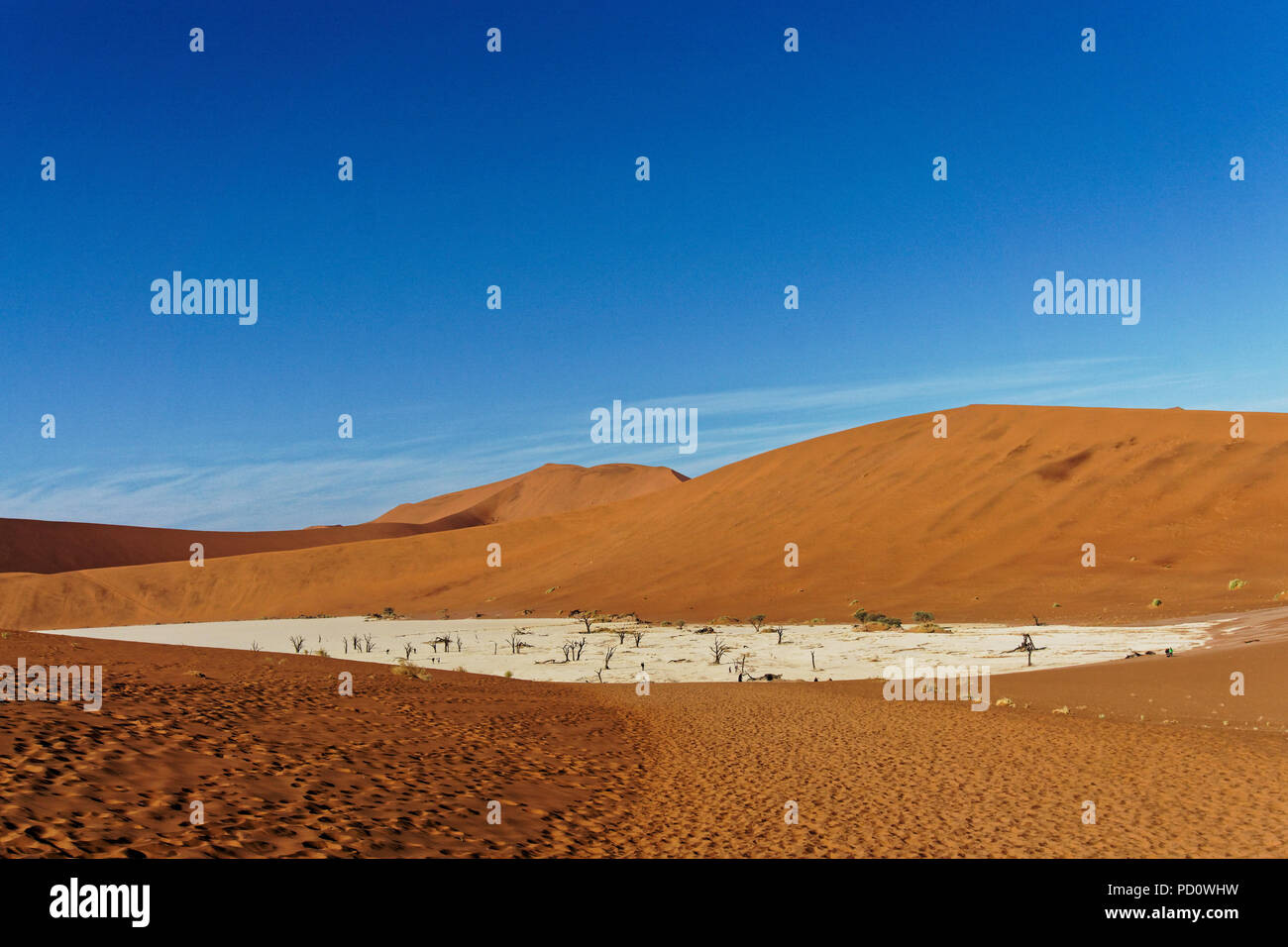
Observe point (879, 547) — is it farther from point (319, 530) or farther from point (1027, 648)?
point (319, 530)

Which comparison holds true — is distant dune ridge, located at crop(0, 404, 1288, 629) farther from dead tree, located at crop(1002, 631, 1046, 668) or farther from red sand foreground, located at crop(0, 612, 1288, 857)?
red sand foreground, located at crop(0, 612, 1288, 857)

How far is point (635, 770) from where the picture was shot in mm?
12914

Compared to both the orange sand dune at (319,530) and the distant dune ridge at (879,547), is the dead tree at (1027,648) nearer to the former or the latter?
the distant dune ridge at (879,547)

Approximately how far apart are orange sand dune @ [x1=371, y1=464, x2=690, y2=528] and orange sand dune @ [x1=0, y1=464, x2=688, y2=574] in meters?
0.17

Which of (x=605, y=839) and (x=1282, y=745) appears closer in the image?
(x=605, y=839)

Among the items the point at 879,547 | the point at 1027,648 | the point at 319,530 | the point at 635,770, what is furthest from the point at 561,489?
the point at 635,770

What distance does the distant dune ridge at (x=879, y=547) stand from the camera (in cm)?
3741

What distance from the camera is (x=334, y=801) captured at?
9.14m

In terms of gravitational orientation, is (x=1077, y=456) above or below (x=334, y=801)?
above

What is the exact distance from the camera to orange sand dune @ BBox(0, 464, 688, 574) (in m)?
103
